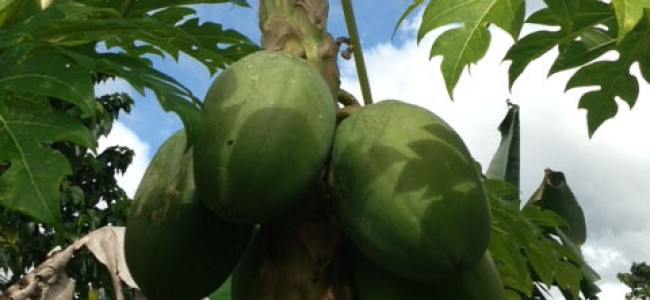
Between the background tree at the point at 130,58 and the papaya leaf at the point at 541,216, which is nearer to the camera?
the background tree at the point at 130,58

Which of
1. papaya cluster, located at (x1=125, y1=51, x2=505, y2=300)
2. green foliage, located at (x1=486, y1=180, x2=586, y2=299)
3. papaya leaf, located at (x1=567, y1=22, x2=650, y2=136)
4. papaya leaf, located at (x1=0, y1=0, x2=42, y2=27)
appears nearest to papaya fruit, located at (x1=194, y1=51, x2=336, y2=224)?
papaya cluster, located at (x1=125, y1=51, x2=505, y2=300)

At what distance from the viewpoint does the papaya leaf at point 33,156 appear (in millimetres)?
1150

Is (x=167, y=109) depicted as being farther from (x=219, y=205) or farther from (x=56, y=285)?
(x=56, y=285)

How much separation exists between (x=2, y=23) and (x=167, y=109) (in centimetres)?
34

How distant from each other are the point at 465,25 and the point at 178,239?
0.49 m

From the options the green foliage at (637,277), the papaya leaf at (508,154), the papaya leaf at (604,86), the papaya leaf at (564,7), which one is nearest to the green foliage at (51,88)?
the papaya leaf at (564,7)

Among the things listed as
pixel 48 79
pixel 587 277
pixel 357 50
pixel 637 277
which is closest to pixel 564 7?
pixel 357 50

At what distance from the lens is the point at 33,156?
3.90 ft

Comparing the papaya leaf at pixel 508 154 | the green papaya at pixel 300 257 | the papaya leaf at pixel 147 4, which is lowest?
the papaya leaf at pixel 508 154

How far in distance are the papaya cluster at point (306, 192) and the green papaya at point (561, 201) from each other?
10.0 ft

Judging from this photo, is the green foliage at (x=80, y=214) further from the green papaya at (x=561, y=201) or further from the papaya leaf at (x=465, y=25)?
the papaya leaf at (x=465, y=25)

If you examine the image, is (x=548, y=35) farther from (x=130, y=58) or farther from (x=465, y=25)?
(x=130, y=58)

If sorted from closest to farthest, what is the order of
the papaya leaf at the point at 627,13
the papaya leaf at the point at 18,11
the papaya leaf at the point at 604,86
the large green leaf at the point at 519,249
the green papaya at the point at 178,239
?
the papaya leaf at the point at 627,13 < the green papaya at the point at 178,239 < the papaya leaf at the point at 18,11 < the large green leaf at the point at 519,249 < the papaya leaf at the point at 604,86

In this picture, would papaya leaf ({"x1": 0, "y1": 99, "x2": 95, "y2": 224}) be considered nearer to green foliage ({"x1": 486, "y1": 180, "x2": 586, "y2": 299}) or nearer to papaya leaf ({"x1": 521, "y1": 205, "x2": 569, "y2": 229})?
green foliage ({"x1": 486, "y1": 180, "x2": 586, "y2": 299})
